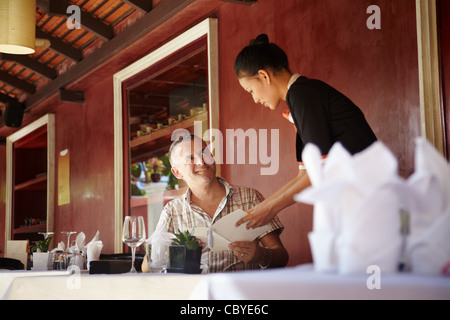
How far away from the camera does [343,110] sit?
7.82 feet

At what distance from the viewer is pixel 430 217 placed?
1.03 m

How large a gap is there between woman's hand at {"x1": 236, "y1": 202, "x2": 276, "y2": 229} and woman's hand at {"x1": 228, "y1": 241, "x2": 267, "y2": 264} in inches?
3.2

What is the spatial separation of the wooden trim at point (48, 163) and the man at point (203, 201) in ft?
16.4

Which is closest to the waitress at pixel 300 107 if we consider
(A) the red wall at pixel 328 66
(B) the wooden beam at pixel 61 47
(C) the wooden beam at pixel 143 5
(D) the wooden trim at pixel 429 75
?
(D) the wooden trim at pixel 429 75

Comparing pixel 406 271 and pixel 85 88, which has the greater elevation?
pixel 85 88

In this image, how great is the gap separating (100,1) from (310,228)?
3.15m

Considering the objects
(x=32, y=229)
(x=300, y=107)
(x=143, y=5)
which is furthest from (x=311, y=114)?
(x=32, y=229)

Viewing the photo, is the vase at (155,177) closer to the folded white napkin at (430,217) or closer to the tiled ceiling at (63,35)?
the tiled ceiling at (63,35)

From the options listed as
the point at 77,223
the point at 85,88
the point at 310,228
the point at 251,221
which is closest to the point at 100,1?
the point at 85,88

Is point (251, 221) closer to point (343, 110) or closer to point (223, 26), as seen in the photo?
point (343, 110)

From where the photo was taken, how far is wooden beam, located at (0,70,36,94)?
7.37 m

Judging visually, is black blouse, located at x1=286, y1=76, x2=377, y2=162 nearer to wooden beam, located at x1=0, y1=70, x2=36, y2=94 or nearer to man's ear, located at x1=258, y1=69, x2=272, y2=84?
man's ear, located at x1=258, y1=69, x2=272, y2=84

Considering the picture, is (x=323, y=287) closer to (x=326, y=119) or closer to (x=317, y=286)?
(x=317, y=286)
